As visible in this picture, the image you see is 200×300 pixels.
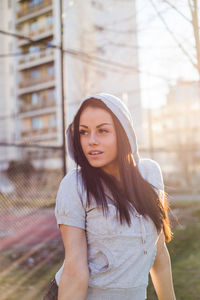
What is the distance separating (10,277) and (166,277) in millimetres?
3153

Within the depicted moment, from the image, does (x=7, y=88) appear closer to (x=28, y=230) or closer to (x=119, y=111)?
(x=28, y=230)

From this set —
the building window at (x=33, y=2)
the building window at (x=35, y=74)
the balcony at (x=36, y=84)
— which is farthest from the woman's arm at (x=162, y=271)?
the building window at (x=35, y=74)

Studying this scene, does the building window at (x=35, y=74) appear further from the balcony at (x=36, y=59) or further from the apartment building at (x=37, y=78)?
the balcony at (x=36, y=59)

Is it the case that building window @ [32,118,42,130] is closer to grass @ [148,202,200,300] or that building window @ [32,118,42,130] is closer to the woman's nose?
grass @ [148,202,200,300]

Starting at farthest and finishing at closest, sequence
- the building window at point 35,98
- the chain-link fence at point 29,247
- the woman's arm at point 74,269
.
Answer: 1. the building window at point 35,98
2. the chain-link fence at point 29,247
3. the woman's arm at point 74,269

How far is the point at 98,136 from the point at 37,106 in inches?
1104

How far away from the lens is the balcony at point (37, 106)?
27.9 m

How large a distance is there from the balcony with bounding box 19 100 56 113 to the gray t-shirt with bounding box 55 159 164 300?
87.9ft

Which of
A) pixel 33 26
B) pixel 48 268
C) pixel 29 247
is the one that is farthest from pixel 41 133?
pixel 48 268

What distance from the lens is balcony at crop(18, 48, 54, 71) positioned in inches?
1109

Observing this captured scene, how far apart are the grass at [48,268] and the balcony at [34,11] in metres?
24.4

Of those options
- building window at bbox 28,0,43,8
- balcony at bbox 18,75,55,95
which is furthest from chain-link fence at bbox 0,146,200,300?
building window at bbox 28,0,43,8

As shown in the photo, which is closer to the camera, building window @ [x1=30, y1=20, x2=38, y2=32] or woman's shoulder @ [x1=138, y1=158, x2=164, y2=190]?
woman's shoulder @ [x1=138, y1=158, x2=164, y2=190]

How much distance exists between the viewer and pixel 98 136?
1.45m
